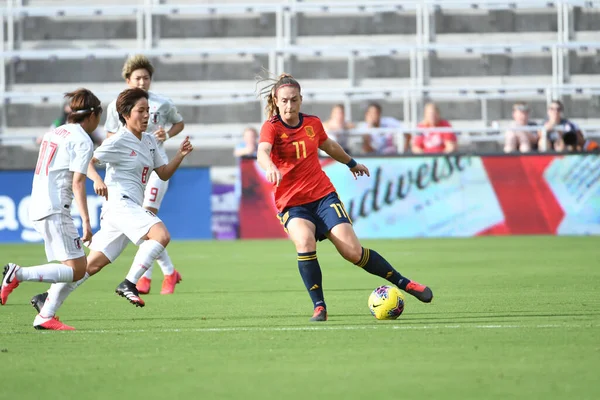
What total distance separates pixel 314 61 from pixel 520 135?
5.44m

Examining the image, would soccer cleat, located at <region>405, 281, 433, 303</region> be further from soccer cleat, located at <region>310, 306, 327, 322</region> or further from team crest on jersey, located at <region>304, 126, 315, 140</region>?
team crest on jersey, located at <region>304, 126, 315, 140</region>

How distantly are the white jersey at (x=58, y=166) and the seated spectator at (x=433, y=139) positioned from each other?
13.1 meters

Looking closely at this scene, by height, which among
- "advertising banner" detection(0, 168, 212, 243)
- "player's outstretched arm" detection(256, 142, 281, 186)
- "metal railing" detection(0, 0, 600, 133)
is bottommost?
"advertising banner" detection(0, 168, 212, 243)

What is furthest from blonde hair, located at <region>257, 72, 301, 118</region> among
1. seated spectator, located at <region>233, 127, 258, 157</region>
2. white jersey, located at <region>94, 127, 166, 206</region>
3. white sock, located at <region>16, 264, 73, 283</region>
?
seated spectator, located at <region>233, 127, 258, 157</region>

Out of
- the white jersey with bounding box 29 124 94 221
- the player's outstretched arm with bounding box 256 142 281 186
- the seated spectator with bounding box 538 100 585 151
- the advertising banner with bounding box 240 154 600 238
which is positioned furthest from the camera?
the seated spectator with bounding box 538 100 585 151

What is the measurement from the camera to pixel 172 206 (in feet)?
63.7

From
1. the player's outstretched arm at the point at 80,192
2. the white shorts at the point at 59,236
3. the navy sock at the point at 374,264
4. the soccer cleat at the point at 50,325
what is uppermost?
the player's outstretched arm at the point at 80,192

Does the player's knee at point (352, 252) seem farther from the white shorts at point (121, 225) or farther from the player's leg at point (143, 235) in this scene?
the white shorts at point (121, 225)

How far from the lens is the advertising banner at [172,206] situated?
19297 mm

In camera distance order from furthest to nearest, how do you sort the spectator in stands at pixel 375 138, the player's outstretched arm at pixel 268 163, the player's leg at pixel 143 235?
the spectator in stands at pixel 375 138 → the player's leg at pixel 143 235 → the player's outstretched arm at pixel 268 163

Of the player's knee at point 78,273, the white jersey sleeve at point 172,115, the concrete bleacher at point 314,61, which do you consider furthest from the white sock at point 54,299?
the concrete bleacher at point 314,61

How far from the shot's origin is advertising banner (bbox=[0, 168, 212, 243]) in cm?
1930

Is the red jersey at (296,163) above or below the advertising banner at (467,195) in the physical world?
above

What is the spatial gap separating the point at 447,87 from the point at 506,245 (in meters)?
5.95
